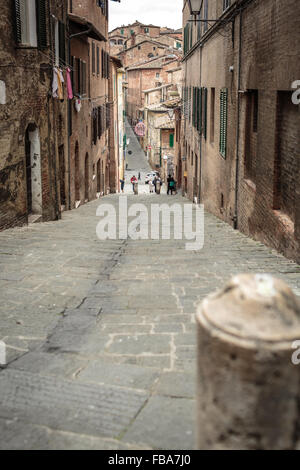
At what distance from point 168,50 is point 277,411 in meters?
72.4

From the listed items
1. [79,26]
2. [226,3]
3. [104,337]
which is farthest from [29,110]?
[79,26]

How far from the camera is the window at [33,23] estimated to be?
11540 millimetres

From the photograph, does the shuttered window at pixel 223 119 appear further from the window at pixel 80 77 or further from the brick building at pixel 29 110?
the window at pixel 80 77

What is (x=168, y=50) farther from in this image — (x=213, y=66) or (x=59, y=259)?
(x=59, y=259)

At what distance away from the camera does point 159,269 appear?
772cm

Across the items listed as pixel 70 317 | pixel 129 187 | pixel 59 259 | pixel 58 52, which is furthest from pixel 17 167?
pixel 129 187

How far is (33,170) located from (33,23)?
3.45 metres

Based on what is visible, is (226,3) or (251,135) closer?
(251,135)

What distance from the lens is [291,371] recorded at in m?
1.98

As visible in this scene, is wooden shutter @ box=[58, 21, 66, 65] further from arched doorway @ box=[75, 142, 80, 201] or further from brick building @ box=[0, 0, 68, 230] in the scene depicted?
arched doorway @ box=[75, 142, 80, 201]

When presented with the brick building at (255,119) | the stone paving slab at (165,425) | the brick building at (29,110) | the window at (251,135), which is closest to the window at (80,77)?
the brick building at (29,110)

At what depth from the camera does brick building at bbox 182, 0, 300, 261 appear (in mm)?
7852

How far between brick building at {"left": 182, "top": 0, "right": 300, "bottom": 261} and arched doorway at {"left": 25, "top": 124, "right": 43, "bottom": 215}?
4.75m

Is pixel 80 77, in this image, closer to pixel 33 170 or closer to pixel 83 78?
pixel 83 78
